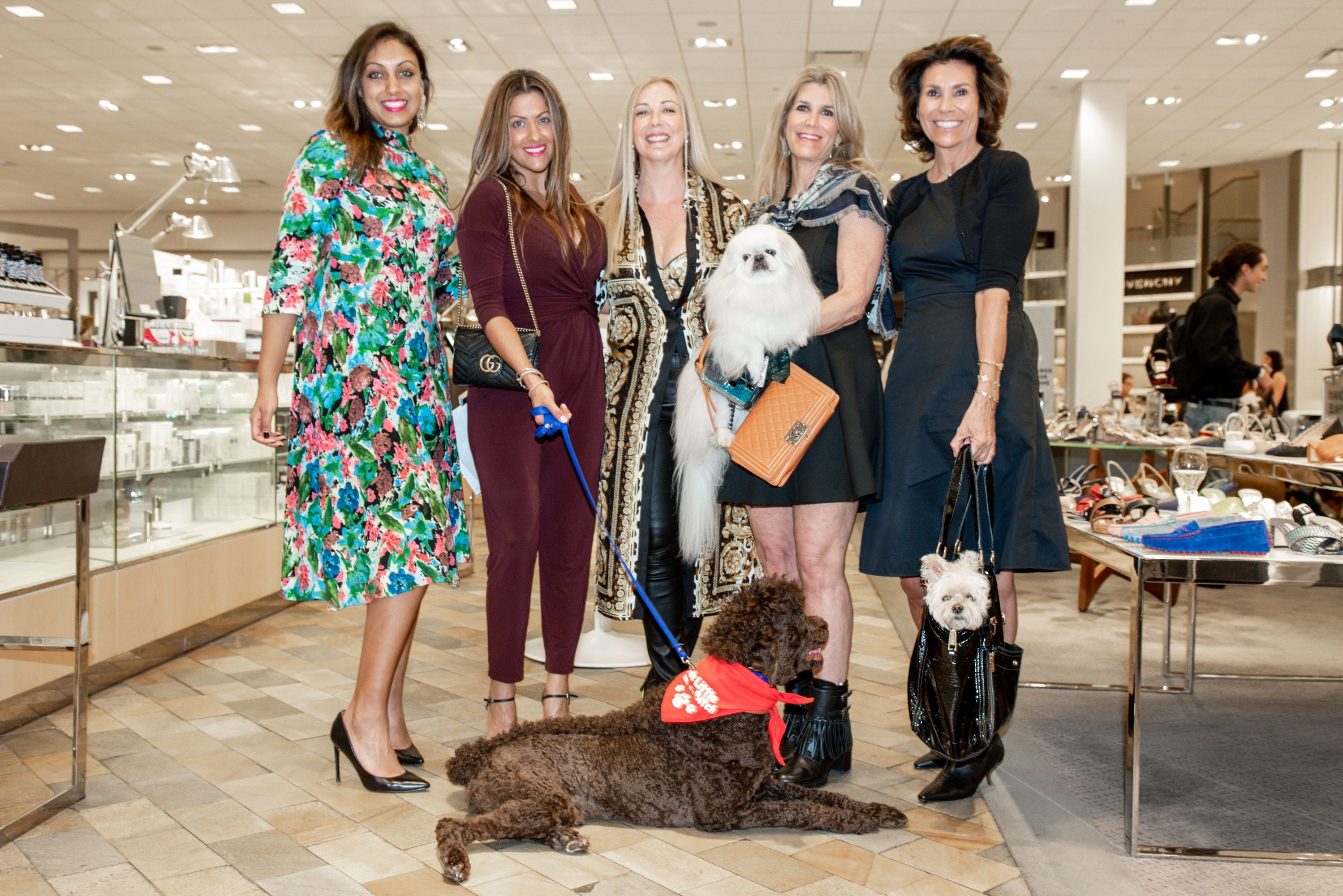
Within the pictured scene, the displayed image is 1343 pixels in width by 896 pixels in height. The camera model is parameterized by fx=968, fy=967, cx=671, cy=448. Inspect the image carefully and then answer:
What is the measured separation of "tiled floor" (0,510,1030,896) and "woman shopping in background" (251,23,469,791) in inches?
9.7

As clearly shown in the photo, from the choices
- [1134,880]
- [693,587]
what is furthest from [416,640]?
[1134,880]

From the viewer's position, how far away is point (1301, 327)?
44.7 feet

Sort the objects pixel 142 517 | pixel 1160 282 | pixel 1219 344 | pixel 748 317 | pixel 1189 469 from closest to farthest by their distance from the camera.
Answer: pixel 748 317 → pixel 1189 469 → pixel 142 517 → pixel 1219 344 → pixel 1160 282

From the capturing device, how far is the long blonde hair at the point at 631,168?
2.52m

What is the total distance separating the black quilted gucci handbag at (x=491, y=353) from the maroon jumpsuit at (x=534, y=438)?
0.6 inches

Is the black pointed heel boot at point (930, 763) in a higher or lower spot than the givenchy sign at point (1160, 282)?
lower

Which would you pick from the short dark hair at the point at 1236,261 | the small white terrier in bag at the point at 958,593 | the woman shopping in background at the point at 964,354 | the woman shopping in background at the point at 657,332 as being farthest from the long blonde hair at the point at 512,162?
the short dark hair at the point at 1236,261

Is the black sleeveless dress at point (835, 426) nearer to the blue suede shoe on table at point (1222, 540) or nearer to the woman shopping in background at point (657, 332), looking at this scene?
the woman shopping in background at point (657, 332)

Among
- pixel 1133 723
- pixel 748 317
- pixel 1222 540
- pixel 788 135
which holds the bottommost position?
pixel 1133 723

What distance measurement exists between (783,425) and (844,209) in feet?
1.76

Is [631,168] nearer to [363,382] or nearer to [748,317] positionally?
[748,317]

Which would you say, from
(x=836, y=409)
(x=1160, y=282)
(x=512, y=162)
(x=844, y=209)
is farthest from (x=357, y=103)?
(x=1160, y=282)

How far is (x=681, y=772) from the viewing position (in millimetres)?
1993

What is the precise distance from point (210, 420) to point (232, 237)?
A: 52.5 feet
